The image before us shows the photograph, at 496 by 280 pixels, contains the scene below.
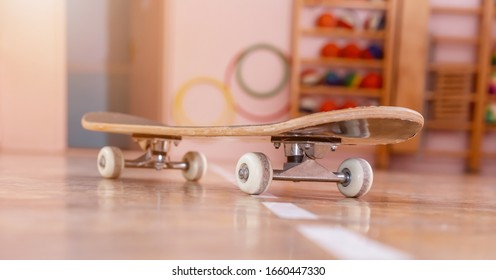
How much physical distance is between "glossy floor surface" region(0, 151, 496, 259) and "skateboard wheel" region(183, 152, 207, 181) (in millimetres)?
332

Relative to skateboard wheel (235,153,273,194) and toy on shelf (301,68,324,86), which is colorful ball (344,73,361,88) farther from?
skateboard wheel (235,153,273,194)

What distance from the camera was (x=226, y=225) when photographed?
1.02m

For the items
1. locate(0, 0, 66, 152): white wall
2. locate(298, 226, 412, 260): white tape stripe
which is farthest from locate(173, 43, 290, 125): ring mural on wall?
locate(298, 226, 412, 260): white tape stripe

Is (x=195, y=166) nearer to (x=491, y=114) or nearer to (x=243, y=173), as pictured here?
(x=243, y=173)

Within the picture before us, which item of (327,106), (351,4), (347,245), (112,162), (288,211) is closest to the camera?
(347,245)

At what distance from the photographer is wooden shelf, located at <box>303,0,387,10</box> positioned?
4348mm

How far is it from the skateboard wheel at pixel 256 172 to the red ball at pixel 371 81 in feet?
9.81

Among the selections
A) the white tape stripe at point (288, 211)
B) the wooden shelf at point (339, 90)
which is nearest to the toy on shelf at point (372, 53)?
the wooden shelf at point (339, 90)

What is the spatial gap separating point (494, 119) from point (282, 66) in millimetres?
1535

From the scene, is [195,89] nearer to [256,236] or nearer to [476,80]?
[476,80]

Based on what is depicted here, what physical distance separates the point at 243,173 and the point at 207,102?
290 centimetres

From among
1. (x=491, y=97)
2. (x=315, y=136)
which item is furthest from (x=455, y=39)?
(x=315, y=136)

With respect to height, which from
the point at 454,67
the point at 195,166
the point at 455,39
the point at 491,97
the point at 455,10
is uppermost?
the point at 455,10

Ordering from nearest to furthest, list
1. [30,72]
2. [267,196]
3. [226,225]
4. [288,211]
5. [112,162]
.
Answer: [226,225] < [288,211] < [267,196] < [112,162] < [30,72]
